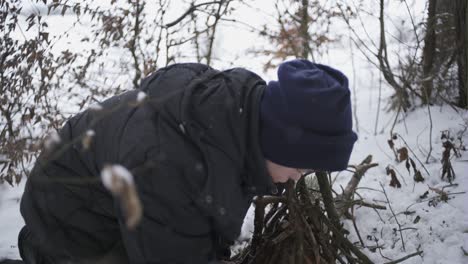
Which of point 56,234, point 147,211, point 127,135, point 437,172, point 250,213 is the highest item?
point 127,135

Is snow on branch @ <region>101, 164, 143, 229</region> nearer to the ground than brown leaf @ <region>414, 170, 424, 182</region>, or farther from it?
farther from it

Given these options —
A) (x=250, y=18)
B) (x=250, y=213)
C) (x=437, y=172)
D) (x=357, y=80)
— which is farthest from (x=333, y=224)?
(x=357, y=80)

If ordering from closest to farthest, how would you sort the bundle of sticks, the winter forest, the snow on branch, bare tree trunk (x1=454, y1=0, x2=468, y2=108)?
the snow on branch → the bundle of sticks → the winter forest → bare tree trunk (x1=454, y1=0, x2=468, y2=108)

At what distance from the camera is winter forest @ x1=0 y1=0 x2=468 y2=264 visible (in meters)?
2.18

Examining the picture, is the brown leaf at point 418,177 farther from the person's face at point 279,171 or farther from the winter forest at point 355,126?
the person's face at point 279,171

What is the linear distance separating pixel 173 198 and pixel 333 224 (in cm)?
120

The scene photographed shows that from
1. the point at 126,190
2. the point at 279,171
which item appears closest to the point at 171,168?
the point at 279,171

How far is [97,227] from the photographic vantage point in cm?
A: 164

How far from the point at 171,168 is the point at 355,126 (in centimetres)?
325

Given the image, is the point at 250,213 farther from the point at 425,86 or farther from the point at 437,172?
the point at 425,86

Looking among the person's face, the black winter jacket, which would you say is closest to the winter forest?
the black winter jacket

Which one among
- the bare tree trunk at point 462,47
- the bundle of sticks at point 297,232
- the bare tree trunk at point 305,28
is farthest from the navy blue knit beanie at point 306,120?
the bare tree trunk at point 305,28

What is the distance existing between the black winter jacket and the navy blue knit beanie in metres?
0.06

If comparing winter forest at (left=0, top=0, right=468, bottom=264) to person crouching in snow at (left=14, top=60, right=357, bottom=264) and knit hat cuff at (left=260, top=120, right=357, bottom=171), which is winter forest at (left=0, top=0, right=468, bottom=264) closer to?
person crouching in snow at (left=14, top=60, right=357, bottom=264)
